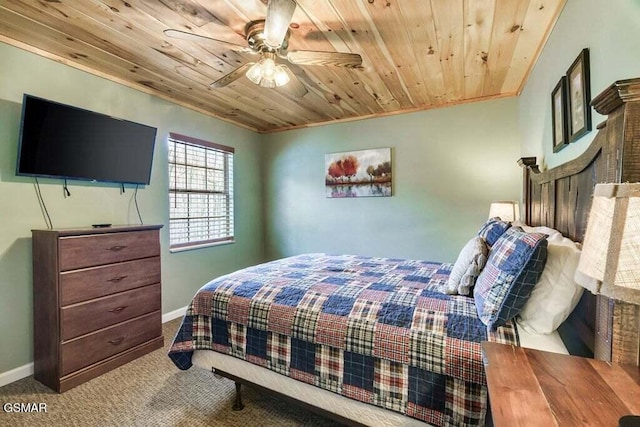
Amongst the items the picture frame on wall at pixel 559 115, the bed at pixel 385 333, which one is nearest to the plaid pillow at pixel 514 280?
the bed at pixel 385 333

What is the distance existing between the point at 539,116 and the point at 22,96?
3.98 m

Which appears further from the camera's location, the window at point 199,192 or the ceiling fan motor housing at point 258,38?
the window at point 199,192

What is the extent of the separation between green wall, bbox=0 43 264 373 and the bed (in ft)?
4.44

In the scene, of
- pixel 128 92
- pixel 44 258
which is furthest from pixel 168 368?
pixel 128 92

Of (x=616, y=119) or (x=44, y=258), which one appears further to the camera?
(x=44, y=258)

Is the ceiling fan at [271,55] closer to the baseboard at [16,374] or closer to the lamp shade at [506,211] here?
the lamp shade at [506,211]

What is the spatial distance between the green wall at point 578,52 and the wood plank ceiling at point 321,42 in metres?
0.19

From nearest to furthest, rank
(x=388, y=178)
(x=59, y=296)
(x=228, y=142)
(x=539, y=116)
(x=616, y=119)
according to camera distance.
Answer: (x=616, y=119)
(x=59, y=296)
(x=539, y=116)
(x=388, y=178)
(x=228, y=142)

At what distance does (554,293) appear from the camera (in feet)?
4.09

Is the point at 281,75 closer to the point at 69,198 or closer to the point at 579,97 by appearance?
the point at 579,97

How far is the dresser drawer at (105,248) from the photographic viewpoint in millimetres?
2059

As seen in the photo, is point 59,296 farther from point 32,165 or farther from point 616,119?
point 616,119

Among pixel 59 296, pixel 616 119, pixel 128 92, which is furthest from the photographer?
pixel 128 92

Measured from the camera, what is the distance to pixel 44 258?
211 cm
